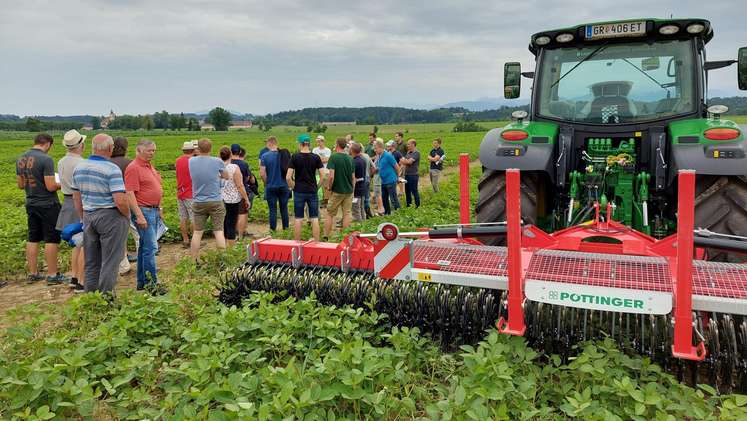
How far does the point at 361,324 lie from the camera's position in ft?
13.2

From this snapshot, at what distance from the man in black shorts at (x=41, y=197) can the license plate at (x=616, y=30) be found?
5764 mm

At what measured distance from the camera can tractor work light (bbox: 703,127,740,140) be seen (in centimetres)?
398

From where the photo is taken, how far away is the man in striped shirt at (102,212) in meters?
5.01

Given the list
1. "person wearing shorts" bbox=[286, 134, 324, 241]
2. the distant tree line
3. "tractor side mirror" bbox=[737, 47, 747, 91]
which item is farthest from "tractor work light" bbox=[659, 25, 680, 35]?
the distant tree line

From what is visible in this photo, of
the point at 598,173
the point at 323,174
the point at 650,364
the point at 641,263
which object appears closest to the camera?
the point at 650,364

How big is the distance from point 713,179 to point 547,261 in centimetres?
165

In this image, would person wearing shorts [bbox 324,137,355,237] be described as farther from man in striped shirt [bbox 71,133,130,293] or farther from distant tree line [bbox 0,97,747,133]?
distant tree line [bbox 0,97,747,133]

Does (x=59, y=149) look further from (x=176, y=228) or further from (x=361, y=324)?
(x=361, y=324)

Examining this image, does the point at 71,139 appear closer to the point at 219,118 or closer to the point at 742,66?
the point at 742,66

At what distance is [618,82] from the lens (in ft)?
16.1

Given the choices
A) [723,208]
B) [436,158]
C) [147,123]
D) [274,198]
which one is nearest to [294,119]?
[147,123]

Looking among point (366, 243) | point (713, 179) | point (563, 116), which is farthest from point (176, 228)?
point (713, 179)

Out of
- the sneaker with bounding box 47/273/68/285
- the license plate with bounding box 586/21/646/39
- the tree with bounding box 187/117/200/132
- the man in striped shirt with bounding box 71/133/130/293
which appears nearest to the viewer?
the license plate with bounding box 586/21/646/39

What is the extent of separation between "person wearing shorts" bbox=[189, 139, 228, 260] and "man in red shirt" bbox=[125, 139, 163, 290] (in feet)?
1.72
